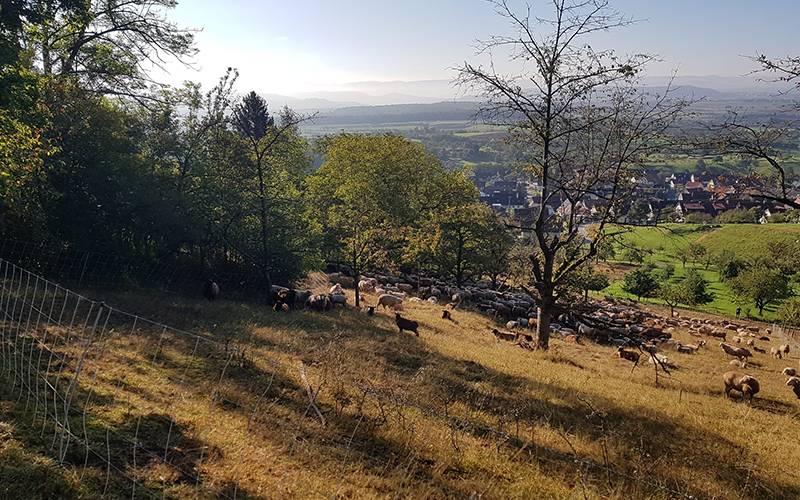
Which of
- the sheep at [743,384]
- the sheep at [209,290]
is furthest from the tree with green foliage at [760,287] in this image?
the sheep at [209,290]

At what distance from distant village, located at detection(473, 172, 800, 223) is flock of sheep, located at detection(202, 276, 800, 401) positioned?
15.6 feet

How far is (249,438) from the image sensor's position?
707 cm

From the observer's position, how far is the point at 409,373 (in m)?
11.9

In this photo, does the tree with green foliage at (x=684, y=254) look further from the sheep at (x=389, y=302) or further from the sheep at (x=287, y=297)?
the sheep at (x=287, y=297)

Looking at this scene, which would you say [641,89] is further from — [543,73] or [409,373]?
[409,373]

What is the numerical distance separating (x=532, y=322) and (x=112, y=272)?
2183 cm

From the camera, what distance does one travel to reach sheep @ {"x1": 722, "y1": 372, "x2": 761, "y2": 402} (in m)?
13.6

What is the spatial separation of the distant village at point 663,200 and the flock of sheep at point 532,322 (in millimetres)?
4741

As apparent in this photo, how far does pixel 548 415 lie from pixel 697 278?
57.5 meters

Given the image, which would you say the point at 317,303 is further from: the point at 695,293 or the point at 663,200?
the point at 695,293

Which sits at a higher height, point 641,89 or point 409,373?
point 641,89

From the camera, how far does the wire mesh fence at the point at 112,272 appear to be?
16.1 metres

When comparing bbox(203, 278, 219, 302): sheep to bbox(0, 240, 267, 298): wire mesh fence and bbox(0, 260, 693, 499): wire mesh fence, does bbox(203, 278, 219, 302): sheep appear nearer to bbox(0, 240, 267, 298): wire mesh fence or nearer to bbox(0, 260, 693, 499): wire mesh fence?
bbox(0, 240, 267, 298): wire mesh fence

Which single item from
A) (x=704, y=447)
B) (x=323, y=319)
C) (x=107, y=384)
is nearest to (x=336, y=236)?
(x=323, y=319)
